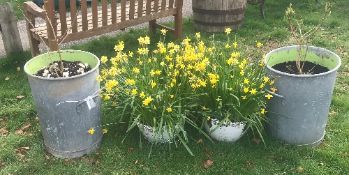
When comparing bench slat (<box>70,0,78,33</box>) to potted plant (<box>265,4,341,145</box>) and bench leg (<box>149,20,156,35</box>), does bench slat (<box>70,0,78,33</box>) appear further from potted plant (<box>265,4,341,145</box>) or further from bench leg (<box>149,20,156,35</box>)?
potted plant (<box>265,4,341,145</box>)

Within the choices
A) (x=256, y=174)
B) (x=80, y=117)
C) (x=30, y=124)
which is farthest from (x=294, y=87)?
(x=30, y=124)

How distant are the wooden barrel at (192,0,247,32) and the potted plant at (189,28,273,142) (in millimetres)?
2607

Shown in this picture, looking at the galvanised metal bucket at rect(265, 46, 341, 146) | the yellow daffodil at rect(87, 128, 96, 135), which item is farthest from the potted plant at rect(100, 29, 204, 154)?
the galvanised metal bucket at rect(265, 46, 341, 146)

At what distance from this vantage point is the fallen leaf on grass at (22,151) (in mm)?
3951

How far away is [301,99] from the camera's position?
3639mm

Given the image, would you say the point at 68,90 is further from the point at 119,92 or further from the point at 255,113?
the point at 255,113

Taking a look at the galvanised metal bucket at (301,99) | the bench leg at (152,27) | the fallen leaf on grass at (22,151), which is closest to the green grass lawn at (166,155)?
the fallen leaf on grass at (22,151)

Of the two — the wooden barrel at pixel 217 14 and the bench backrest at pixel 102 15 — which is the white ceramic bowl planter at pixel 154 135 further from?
the wooden barrel at pixel 217 14

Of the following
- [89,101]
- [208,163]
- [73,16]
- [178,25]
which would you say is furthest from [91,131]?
[178,25]

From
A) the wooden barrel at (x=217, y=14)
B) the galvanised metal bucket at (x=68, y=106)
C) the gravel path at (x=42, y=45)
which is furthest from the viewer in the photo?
the wooden barrel at (x=217, y=14)

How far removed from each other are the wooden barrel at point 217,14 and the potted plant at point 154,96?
260 centimetres

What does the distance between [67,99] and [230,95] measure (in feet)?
4.51

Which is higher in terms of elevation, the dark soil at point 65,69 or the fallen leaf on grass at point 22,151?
the dark soil at point 65,69

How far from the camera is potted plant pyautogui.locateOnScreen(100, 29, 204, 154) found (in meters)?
3.70
